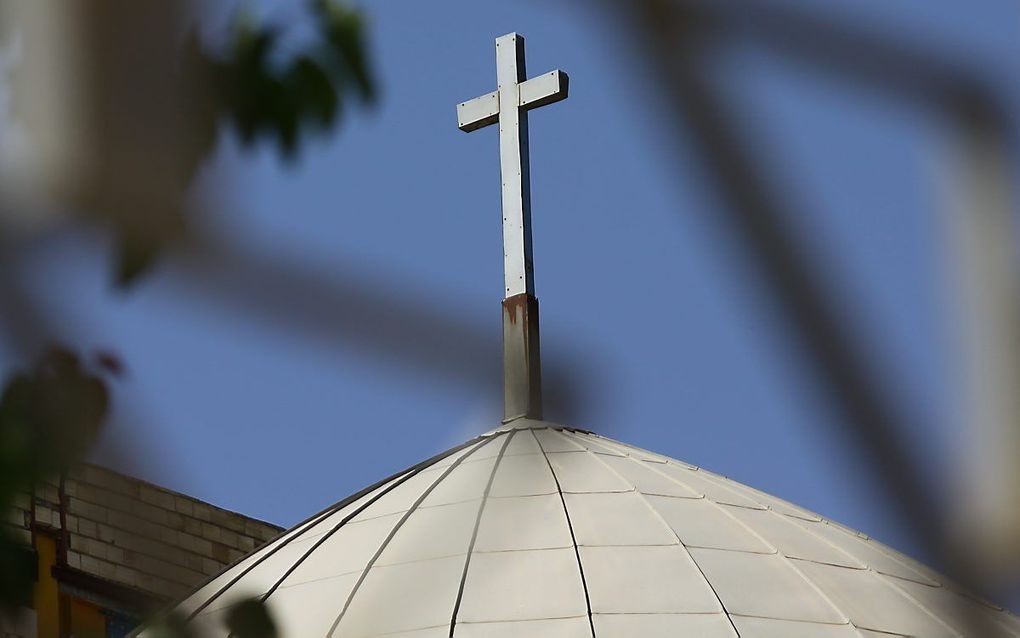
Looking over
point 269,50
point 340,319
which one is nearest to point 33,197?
point 340,319

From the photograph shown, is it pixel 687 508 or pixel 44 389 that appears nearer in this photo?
pixel 44 389

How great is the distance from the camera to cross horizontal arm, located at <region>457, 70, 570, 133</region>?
459 inches

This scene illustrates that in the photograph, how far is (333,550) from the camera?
10.1 metres

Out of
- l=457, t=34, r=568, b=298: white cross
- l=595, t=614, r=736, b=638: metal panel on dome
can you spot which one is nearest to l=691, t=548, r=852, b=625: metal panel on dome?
l=595, t=614, r=736, b=638: metal panel on dome

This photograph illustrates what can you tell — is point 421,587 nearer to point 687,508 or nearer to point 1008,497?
point 687,508

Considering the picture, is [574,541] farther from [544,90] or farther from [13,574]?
[13,574]

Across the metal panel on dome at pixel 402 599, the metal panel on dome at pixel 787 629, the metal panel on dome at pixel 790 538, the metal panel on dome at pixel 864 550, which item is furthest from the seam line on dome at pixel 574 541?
the metal panel on dome at pixel 864 550

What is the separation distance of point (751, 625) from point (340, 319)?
8.10 meters

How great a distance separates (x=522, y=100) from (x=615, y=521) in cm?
311

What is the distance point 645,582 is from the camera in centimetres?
943

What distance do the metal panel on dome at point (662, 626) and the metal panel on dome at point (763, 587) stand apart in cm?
18

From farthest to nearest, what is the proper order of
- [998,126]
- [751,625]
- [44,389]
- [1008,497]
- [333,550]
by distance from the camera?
[333,550], [751,625], [44,389], [1008,497], [998,126]

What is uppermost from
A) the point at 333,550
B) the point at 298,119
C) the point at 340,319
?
the point at 333,550

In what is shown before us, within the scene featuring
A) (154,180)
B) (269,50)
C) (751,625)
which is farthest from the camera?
(751,625)
